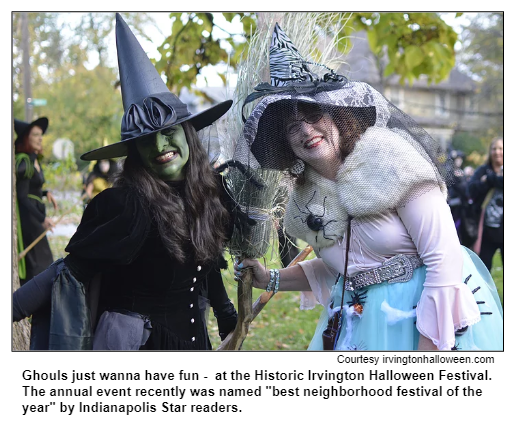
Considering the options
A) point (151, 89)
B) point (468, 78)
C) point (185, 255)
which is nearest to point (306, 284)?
point (185, 255)

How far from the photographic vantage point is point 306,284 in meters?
Answer: 2.92

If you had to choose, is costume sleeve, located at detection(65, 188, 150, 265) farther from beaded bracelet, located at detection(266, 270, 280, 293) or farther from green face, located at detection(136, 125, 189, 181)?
beaded bracelet, located at detection(266, 270, 280, 293)

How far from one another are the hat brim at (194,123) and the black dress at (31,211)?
3.85m

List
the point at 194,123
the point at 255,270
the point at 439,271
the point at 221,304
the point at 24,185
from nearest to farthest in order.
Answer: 1. the point at 439,271
2. the point at 194,123
3. the point at 255,270
4. the point at 221,304
5. the point at 24,185

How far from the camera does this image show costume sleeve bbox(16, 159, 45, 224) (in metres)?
6.07

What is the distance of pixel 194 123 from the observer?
8.64 ft

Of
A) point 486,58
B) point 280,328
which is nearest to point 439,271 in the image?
point 280,328

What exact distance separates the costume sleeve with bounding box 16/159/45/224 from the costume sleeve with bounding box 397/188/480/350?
491cm

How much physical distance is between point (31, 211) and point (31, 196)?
177 mm

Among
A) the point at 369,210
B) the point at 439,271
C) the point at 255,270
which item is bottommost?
the point at 255,270

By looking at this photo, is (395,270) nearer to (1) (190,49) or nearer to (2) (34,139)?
(1) (190,49)

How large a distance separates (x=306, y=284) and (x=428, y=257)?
0.81 metres

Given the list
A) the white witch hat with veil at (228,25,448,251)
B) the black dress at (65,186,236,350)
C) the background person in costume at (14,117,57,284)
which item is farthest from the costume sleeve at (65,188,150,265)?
the background person in costume at (14,117,57,284)

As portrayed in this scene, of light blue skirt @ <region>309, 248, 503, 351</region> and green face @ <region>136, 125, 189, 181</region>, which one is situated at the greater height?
green face @ <region>136, 125, 189, 181</region>
